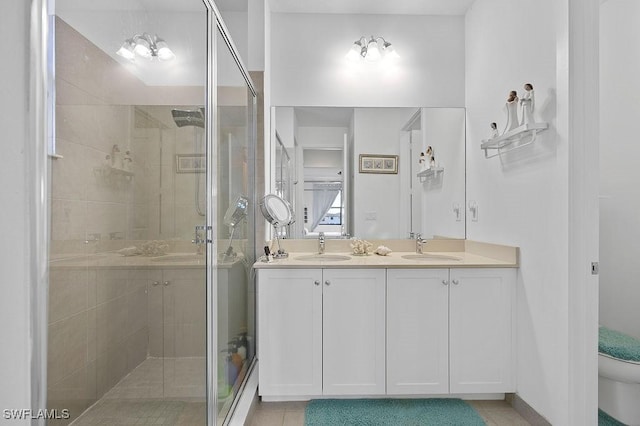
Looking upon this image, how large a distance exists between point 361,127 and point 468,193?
0.97 m

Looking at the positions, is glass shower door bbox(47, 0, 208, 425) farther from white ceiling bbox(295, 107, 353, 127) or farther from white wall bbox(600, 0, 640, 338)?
white wall bbox(600, 0, 640, 338)

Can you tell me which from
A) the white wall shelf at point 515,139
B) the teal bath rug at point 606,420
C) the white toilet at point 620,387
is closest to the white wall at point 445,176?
the white wall shelf at point 515,139

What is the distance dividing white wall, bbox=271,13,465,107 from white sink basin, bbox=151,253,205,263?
5.43 ft

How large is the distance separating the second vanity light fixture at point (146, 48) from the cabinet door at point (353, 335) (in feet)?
4.54

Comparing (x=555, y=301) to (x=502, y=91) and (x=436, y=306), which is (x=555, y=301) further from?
(x=502, y=91)

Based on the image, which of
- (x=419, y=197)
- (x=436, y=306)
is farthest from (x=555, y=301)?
(x=419, y=197)

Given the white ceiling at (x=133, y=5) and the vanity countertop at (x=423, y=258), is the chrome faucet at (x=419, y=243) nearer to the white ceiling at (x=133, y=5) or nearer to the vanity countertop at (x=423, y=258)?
the vanity countertop at (x=423, y=258)

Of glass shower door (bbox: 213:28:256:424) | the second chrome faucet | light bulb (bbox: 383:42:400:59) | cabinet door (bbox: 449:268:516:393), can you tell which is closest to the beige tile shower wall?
glass shower door (bbox: 213:28:256:424)

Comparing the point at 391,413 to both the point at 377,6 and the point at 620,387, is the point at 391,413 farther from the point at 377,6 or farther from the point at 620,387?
the point at 377,6

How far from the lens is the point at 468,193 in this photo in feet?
8.69

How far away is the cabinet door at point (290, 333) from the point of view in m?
2.03

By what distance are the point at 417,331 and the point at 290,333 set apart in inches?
29.5

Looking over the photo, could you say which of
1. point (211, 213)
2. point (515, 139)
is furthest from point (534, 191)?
point (211, 213)

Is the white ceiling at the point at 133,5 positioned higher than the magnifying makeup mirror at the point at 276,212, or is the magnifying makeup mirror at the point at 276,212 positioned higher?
the white ceiling at the point at 133,5
